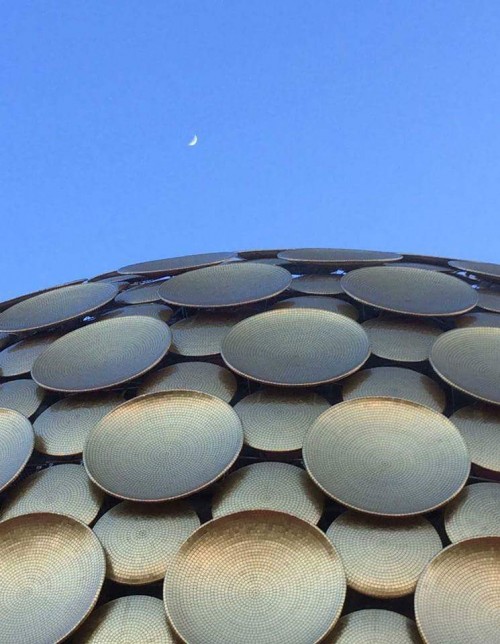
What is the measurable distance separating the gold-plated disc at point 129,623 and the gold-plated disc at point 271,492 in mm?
1554

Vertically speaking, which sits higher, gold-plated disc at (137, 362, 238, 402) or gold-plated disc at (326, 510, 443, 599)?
gold-plated disc at (137, 362, 238, 402)

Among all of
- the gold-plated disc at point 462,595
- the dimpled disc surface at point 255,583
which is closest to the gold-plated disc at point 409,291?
the gold-plated disc at point 462,595

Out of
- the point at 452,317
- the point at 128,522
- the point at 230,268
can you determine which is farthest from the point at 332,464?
the point at 230,268

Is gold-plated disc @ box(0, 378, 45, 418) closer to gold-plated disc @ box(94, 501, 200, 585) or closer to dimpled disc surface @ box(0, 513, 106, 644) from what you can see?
dimpled disc surface @ box(0, 513, 106, 644)

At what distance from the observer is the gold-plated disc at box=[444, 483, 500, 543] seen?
844cm

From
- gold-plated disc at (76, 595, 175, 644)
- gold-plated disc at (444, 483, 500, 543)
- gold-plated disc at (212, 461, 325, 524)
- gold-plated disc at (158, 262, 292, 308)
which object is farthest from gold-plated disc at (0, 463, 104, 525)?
gold-plated disc at (444, 483, 500, 543)

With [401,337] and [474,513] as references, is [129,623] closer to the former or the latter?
[474,513]

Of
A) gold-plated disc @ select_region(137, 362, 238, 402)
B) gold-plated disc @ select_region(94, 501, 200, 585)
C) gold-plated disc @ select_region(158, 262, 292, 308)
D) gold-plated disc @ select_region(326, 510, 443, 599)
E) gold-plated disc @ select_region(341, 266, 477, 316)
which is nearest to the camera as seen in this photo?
gold-plated disc @ select_region(326, 510, 443, 599)

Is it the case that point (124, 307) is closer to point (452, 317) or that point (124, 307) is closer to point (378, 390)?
point (378, 390)

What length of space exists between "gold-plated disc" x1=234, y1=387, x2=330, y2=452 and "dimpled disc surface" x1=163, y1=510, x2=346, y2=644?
1.78 m

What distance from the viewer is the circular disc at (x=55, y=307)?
13.1 metres

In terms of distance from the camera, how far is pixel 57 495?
9445 millimetres

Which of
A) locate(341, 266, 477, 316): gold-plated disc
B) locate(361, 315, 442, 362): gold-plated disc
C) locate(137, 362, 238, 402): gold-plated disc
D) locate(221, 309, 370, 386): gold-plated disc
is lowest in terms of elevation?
locate(137, 362, 238, 402): gold-plated disc

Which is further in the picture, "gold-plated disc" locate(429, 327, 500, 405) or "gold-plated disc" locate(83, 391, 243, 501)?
"gold-plated disc" locate(429, 327, 500, 405)
